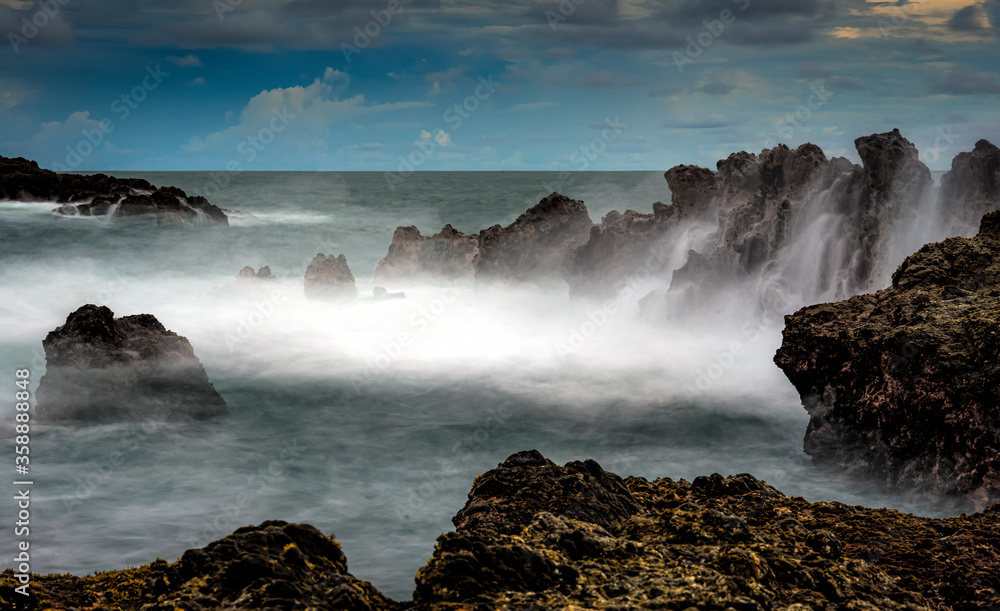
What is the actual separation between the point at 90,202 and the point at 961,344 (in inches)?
1727

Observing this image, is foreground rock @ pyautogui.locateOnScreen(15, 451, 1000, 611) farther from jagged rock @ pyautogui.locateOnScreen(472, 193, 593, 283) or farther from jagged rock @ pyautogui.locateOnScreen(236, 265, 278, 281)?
jagged rock @ pyautogui.locateOnScreen(236, 265, 278, 281)

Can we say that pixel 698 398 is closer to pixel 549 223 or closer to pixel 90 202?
pixel 549 223

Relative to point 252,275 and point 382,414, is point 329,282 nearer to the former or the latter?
point 252,275

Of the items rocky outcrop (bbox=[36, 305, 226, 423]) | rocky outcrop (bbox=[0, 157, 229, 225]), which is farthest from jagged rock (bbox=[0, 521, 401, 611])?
rocky outcrop (bbox=[0, 157, 229, 225])

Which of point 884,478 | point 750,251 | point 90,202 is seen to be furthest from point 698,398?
point 90,202

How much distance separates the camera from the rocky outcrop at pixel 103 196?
1687 inches

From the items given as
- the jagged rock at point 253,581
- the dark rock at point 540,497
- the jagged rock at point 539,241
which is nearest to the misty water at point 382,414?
the jagged rock at point 539,241

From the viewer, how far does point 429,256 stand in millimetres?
34344

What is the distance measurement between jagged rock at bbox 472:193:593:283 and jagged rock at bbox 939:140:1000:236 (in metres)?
12.8

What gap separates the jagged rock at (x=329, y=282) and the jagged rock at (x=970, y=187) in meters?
20.7

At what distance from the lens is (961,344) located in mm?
9812

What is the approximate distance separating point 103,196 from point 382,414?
32.6 m

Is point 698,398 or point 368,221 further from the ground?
point 368,221

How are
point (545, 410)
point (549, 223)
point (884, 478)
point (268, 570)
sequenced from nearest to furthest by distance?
point (268, 570), point (884, 478), point (545, 410), point (549, 223)
